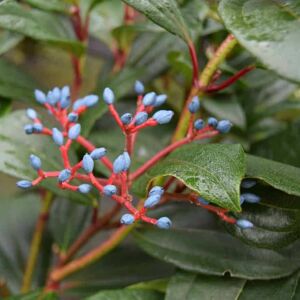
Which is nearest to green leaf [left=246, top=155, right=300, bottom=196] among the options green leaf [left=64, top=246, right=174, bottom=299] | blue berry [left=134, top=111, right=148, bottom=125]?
blue berry [left=134, top=111, right=148, bottom=125]

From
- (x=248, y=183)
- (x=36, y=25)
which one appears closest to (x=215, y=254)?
(x=248, y=183)

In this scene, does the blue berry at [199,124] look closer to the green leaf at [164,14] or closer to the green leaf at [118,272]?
the green leaf at [164,14]

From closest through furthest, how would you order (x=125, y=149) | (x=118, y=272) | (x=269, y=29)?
1. (x=269, y=29)
2. (x=125, y=149)
3. (x=118, y=272)

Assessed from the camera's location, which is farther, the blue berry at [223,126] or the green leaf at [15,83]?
the green leaf at [15,83]

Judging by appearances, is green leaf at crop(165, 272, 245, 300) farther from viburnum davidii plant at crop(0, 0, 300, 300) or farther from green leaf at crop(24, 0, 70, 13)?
green leaf at crop(24, 0, 70, 13)

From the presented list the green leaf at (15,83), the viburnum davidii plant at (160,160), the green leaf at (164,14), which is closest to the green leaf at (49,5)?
the viburnum davidii plant at (160,160)

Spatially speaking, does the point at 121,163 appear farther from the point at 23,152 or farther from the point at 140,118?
the point at 23,152

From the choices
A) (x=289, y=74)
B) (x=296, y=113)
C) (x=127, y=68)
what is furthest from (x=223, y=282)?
(x=296, y=113)
